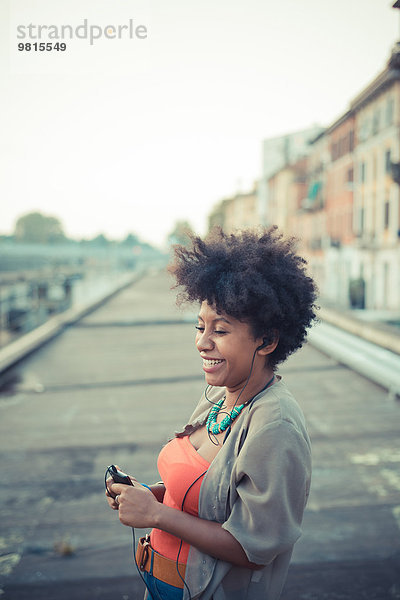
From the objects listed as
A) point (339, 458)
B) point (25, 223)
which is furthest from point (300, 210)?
point (25, 223)

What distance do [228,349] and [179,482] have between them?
1.33 ft

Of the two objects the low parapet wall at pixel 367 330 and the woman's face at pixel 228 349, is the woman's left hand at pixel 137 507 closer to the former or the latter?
the woman's face at pixel 228 349

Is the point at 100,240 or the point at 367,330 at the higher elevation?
the point at 100,240

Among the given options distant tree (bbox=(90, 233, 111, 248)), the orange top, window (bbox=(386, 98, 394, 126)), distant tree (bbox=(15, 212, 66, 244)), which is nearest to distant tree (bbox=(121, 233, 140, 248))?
distant tree (bbox=(90, 233, 111, 248))

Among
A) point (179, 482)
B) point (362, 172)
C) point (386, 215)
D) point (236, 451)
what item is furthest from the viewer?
point (362, 172)

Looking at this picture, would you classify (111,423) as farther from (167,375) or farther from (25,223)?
(25,223)

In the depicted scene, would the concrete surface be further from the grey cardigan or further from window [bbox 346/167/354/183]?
window [bbox 346/167/354/183]

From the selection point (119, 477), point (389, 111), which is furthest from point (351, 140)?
point (119, 477)

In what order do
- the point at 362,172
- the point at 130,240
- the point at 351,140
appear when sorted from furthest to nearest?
the point at 130,240 < the point at 351,140 < the point at 362,172

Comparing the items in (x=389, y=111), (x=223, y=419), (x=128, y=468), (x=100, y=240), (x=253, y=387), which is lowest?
(x=128, y=468)

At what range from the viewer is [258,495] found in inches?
51.4

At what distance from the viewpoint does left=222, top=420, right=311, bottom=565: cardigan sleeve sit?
129 cm

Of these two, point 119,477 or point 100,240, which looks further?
point 100,240

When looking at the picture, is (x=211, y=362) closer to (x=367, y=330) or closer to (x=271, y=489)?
(x=271, y=489)
